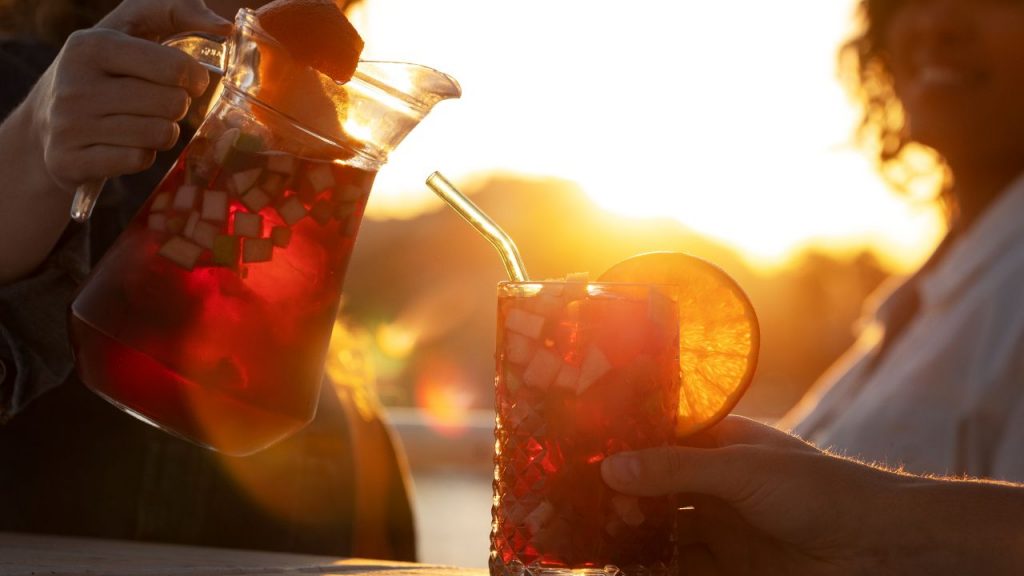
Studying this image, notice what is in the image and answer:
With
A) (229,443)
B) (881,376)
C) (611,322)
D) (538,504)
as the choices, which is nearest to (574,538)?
(538,504)

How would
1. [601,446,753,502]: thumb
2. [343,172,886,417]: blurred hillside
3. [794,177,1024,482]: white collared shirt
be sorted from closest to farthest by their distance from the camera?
[601,446,753,502]: thumb
[794,177,1024,482]: white collared shirt
[343,172,886,417]: blurred hillside

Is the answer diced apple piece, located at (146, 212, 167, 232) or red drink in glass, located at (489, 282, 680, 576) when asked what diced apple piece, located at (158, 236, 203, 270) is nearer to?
diced apple piece, located at (146, 212, 167, 232)

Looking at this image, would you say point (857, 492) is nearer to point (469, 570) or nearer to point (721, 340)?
point (721, 340)

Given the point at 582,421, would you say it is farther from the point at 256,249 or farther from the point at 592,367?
the point at 256,249

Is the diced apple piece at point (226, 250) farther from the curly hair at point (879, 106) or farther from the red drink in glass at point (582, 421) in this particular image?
the curly hair at point (879, 106)

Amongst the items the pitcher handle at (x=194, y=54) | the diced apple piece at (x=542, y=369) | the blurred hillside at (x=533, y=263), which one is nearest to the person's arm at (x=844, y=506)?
the diced apple piece at (x=542, y=369)

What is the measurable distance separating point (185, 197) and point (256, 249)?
11cm

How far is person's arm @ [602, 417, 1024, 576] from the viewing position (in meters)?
1.14

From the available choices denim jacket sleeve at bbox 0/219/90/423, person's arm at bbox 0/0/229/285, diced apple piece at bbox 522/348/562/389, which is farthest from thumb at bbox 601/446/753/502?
denim jacket sleeve at bbox 0/219/90/423

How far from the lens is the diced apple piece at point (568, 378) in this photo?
1.16m

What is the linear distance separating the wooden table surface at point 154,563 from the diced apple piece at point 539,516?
0.18 metres

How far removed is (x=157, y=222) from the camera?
1.29 metres

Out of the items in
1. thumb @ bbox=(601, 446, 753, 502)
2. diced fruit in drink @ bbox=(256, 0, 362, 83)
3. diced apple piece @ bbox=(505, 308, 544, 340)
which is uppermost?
diced fruit in drink @ bbox=(256, 0, 362, 83)

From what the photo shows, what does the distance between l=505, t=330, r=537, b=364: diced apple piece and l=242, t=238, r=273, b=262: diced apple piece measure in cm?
28
